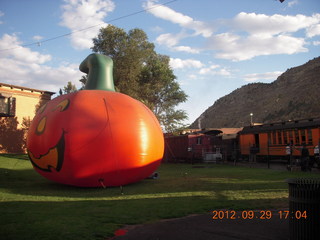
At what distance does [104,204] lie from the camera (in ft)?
27.9

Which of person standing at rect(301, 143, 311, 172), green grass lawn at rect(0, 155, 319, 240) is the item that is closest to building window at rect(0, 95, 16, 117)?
green grass lawn at rect(0, 155, 319, 240)

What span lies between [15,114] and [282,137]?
2770 cm

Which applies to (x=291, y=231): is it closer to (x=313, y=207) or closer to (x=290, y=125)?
(x=313, y=207)

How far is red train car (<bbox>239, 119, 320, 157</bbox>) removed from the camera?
72.4 feet

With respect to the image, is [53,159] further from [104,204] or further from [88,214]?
[88,214]

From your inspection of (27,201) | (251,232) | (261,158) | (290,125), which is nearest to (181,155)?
(261,158)

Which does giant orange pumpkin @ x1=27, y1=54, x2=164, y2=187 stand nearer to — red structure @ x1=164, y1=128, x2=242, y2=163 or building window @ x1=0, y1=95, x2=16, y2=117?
red structure @ x1=164, y1=128, x2=242, y2=163

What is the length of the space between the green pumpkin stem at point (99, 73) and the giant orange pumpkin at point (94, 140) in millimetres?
1175

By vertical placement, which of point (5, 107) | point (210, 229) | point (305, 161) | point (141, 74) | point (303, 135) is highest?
point (141, 74)

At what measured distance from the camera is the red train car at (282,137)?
2206cm

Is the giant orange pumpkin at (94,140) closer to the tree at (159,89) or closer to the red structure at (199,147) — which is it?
the red structure at (199,147)

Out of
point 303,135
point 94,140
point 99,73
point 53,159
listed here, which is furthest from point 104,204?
point 303,135

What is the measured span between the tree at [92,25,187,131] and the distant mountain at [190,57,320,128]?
81.2ft

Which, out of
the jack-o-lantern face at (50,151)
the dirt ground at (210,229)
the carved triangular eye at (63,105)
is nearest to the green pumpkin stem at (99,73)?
the carved triangular eye at (63,105)
